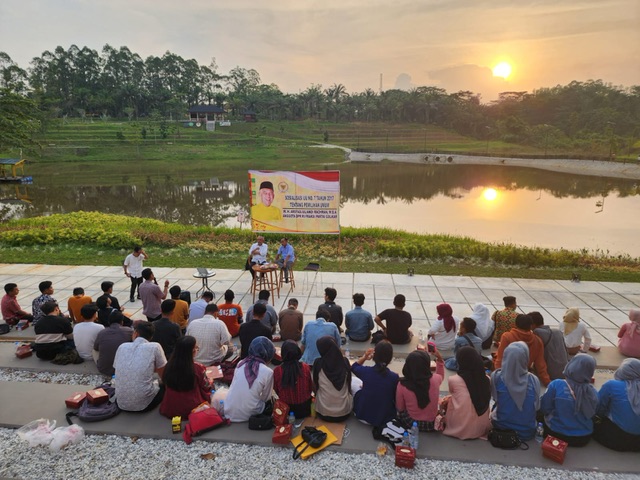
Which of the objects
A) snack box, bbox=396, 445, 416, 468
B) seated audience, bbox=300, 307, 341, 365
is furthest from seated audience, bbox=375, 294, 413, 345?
snack box, bbox=396, 445, 416, 468

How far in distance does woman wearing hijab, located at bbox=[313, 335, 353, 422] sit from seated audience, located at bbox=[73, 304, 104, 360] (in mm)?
3462

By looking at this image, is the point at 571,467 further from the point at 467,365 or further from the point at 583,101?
the point at 583,101

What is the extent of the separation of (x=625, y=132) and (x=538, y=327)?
3875 inches

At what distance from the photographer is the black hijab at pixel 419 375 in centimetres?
449

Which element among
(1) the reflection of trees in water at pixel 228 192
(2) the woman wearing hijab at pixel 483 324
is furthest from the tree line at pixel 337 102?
(2) the woman wearing hijab at pixel 483 324

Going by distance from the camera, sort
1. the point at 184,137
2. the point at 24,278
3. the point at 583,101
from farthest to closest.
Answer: the point at 583,101 → the point at 184,137 → the point at 24,278

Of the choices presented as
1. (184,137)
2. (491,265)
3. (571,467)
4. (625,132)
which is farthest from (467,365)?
(625,132)

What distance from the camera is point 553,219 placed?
74.6 feet

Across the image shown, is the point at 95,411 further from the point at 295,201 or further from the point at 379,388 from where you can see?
the point at 295,201

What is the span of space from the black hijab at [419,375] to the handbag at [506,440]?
0.78m

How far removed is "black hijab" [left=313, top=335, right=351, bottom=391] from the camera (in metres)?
4.70

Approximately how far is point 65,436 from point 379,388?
346cm

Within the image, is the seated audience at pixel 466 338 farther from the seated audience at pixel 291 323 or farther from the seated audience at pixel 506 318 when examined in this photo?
the seated audience at pixel 291 323

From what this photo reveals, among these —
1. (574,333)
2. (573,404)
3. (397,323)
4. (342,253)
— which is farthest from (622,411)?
(342,253)
